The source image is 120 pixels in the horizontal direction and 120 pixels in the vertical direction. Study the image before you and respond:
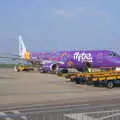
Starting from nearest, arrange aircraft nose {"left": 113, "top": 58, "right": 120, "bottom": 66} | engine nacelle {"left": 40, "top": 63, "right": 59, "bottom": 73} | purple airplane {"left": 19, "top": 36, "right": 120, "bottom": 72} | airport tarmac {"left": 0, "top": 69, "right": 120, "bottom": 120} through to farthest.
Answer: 1. airport tarmac {"left": 0, "top": 69, "right": 120, "bottom": 120}
2. aircraft nose {"left": 113, "top": 58, "right": 120, "bottom": 66}
3. purple airplane {"left": 19, "top": 36, "right": 120, "bottom": 72}
4. engine nacelle {"left": 40, "top": 63, "right": 59, "bottom": 73}

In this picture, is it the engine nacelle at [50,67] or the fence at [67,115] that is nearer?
the fence at [67,115]

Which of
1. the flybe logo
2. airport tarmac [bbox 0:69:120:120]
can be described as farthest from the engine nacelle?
airport tarmac [bbox 0:69:120:120]

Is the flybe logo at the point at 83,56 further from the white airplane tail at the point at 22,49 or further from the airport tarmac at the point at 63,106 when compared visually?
the white airplane tail at the point at 22,49

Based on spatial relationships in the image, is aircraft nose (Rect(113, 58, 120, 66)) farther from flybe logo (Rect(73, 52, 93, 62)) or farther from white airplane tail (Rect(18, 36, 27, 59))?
white airplane tail (Rect(18, 36, 27, 59))

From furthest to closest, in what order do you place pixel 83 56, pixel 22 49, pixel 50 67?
1. pixel 22 49
2. pixel 50 67
3. pixel 83 56

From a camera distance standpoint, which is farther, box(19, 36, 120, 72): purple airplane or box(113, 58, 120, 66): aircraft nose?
box(19, 36, 120, 72): purple airplane

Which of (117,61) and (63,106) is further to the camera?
(117,61)

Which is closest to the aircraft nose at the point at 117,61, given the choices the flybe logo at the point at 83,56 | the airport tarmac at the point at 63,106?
the flybe logo at the point at 83,56

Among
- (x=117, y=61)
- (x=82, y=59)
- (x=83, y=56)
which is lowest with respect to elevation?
(x=117, y=61)

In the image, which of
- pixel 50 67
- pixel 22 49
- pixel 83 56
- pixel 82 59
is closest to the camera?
pixel 83 56

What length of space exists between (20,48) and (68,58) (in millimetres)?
29960

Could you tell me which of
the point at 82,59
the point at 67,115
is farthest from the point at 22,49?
the point at 67,115

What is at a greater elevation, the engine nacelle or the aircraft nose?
the aircraft nose

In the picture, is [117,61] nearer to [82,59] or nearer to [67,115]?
[82,59]
